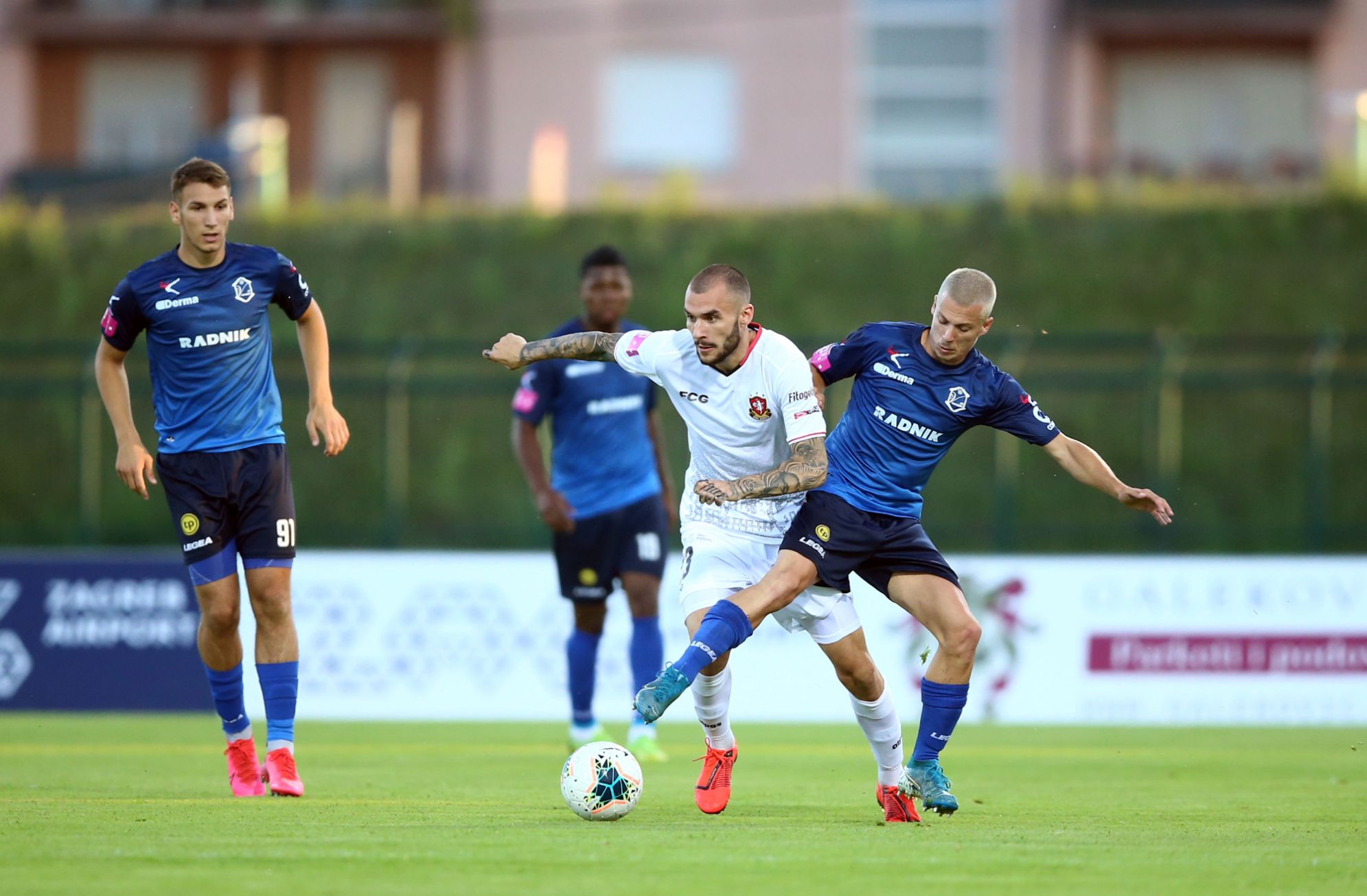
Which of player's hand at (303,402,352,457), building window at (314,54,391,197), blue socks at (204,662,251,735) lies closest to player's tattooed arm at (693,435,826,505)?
player's hand at (303,402,352,457)

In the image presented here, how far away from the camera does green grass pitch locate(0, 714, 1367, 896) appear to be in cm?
539

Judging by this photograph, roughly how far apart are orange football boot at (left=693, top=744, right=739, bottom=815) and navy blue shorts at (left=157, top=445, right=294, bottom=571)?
203 cm

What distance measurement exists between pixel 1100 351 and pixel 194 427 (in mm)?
13230

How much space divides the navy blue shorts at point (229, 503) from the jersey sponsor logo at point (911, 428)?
2.60m

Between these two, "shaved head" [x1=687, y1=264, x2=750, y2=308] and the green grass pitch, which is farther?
"shaved head" [x1=687, y1=264, x2=750, y2=308]

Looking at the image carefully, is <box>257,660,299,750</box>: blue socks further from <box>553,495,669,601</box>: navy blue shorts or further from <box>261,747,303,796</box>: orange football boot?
<box>553,495,669,601</box>: navy blue shorts

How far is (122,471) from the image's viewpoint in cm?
747

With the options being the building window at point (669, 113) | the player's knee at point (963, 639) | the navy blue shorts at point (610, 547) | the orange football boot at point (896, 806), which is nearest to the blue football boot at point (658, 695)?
the orange football boot at point (896, 806)

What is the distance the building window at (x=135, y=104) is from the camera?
34312 mm

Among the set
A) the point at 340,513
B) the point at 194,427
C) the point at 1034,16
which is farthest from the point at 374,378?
the point at 1034,16

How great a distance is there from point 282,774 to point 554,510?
10.2ft

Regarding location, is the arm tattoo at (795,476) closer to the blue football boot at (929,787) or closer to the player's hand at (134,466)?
the blue football boot at (929,787)

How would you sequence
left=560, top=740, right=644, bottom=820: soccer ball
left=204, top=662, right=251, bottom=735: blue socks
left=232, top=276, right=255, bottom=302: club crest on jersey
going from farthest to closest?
left=204, top=662, right=251, bottom=735: blue socks
left=232, top=276, right=255, bottom=302: club crest on jersey
left=560, top=740, right=644, bottom=820: soccer ball

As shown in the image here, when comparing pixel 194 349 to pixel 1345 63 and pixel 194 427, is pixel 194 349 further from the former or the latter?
pixel 1345 63
